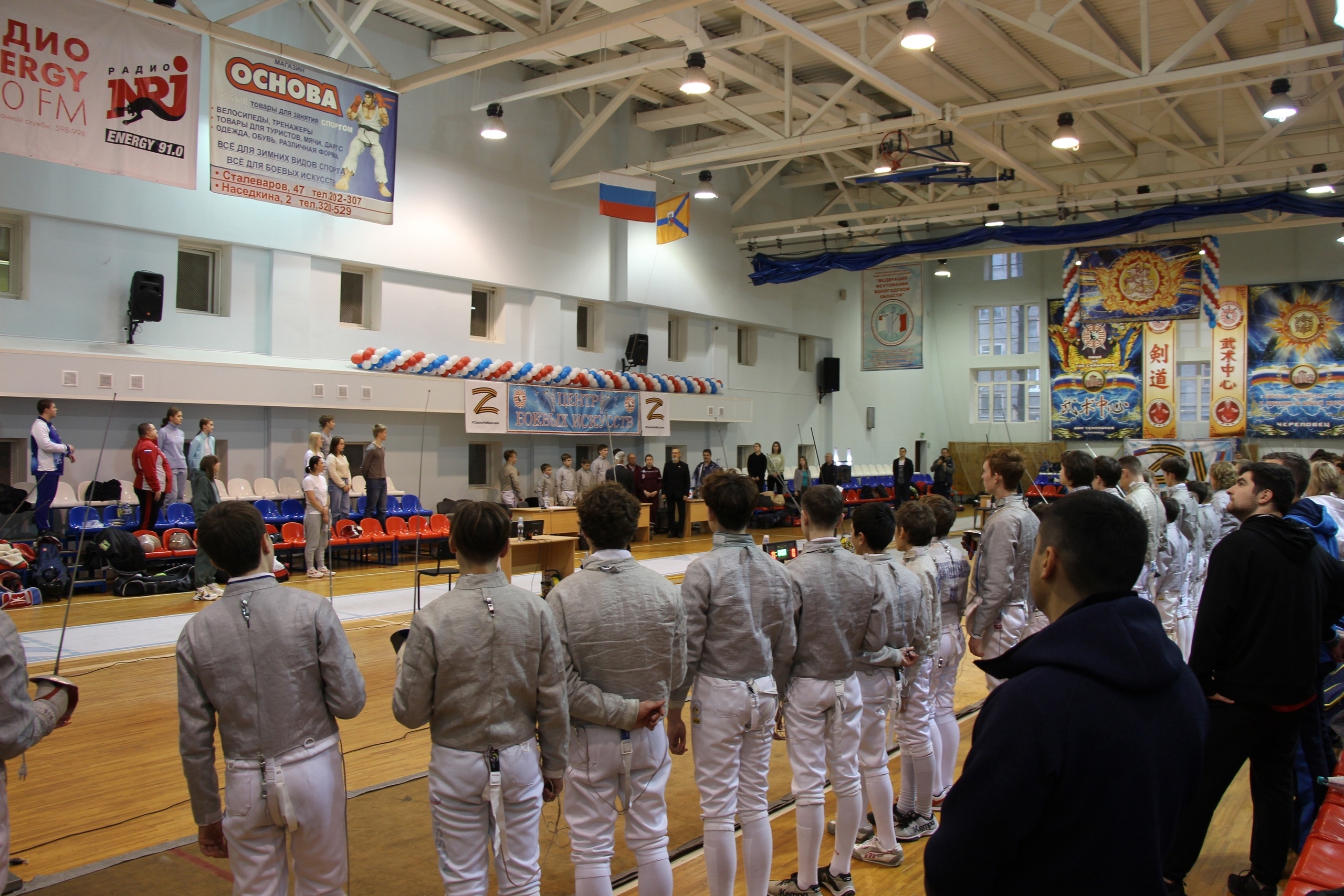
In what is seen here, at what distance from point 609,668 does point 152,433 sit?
8.43m

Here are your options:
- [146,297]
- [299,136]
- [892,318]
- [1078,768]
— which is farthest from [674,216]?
[1078,768]

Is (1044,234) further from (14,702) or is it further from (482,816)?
(14,702)

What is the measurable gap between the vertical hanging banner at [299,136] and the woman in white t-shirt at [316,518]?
278 centimetres

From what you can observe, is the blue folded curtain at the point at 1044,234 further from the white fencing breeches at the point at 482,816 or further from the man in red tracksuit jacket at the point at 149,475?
the white fencing breeches at the point at 482,816

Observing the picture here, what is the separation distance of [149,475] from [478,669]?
8397 mm

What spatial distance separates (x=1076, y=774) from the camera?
131cm

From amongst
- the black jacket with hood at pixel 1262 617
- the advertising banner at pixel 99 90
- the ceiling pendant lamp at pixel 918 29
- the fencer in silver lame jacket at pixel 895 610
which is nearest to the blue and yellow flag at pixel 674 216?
the ceiling pendant lamp at pixel 918 29

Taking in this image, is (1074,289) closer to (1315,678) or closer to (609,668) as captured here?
(1315,678)

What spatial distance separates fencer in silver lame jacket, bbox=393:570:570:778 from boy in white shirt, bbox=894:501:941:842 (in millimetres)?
1684

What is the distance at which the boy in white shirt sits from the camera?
12.0 feet

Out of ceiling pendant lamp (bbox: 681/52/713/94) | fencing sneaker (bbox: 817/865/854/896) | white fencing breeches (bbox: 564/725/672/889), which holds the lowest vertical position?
fencing sneaker (bbox: 817/865/854/896)

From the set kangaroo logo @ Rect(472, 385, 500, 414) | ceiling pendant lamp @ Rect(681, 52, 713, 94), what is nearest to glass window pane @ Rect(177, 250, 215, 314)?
kangaroo logo @ Rect(472, 385, 500, 414)

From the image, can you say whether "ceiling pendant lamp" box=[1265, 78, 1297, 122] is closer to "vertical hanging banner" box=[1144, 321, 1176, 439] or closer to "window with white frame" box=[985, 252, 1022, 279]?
"vertical hanging banner" box=[1144, 321, 1176, 439]

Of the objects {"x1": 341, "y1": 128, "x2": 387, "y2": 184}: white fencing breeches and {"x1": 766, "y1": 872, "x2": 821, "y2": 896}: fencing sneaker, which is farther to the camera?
{"x1": 341, "y1": 128, "x2": 387, "y2": 184}: white fencing breeches
